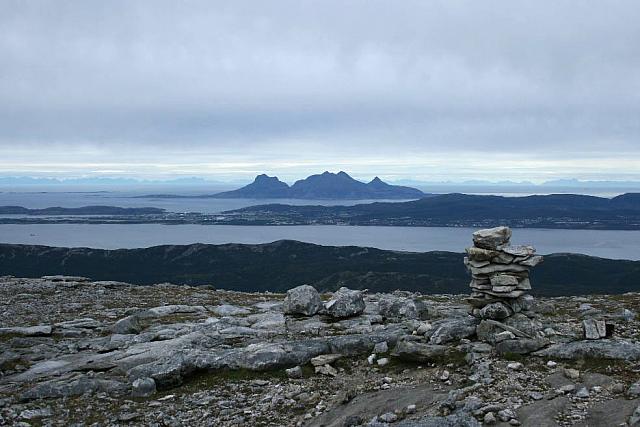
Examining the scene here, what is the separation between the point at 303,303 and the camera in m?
25.6

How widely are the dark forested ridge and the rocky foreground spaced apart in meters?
112

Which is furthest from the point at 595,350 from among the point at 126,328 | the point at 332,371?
the point at 126,328

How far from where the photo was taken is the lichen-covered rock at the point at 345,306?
974 inches

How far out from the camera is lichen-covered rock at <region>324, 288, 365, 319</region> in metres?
24.7

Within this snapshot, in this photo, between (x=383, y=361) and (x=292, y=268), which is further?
(x=292, y=268)

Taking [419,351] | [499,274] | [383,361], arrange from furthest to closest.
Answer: [499,274] → [383,361] → [419,351]

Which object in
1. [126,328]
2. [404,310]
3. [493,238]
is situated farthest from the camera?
[404,310]

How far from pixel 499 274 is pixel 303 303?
9.65 metres

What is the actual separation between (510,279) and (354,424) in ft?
31.6

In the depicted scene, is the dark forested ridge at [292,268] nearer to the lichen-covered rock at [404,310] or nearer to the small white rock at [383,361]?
the lichen-covered rock at [404,310]

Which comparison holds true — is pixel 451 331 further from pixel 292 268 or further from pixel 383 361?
pixel 292 268

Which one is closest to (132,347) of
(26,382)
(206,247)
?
(26,382)

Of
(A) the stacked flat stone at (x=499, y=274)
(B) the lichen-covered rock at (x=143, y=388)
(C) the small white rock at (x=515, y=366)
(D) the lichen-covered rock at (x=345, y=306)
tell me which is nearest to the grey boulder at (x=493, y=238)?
(A) the stacked flat stone at (x=499, y=274)

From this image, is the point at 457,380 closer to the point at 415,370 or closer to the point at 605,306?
the point at 415,370
